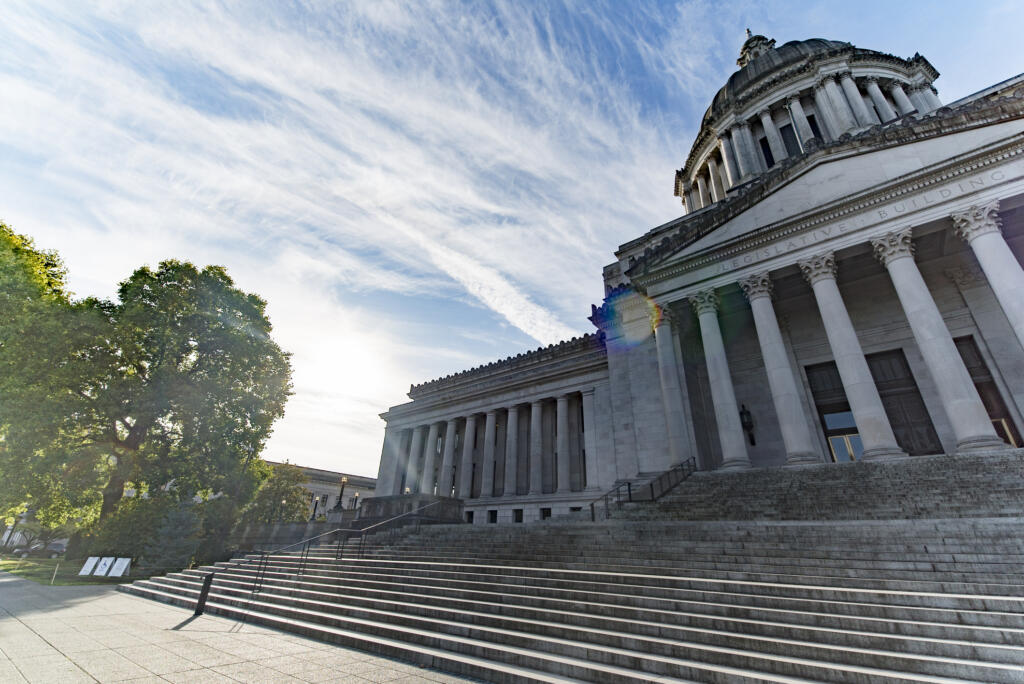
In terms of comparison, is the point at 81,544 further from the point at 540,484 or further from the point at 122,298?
the point at 540,484

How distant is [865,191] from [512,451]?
2368 centimetres

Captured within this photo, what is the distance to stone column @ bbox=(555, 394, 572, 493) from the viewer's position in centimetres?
2728

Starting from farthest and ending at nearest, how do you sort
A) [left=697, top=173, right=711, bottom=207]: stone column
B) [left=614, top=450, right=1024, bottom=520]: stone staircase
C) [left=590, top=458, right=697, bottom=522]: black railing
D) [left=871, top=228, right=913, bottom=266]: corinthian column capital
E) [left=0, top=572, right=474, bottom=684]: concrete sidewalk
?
[left=697, top=173, right=711, bottom=207]: stone column → [left=871, top=228, right=913, bottom=266]: corinthian column capital → [left=590, top=458, right=697, bottom=522]: black railing → [left=614, top=450, right=1024, bottom=520]: stone staircase → [left=0, top=572, right=474, bottom=684]: concrete sidewalk

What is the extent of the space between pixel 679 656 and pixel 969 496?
29.5 feet

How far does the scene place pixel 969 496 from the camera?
375 inches

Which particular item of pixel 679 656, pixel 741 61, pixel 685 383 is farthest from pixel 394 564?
pixel 741 61

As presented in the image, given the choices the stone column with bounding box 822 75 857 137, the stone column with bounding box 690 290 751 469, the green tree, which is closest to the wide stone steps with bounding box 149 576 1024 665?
the stone column with bounding box 690 290 751 469

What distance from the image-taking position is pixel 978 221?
46.1 feet

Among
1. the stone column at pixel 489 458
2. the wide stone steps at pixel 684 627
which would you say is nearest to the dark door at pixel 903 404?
the wide stone steps at pixel 684 627

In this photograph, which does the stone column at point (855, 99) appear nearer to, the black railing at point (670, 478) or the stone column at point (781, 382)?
the stone column at point (781, 382)

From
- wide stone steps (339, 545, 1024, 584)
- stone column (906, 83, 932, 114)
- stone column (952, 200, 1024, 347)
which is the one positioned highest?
stone column (906, 83, 932, 114)

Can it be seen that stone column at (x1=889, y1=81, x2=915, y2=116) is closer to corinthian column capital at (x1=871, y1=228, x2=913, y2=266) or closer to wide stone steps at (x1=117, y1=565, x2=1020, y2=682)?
corinthian column capital at (x1=871, y1=228, x2=913, y2=266)

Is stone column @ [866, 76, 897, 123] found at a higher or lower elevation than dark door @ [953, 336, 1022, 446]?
higher

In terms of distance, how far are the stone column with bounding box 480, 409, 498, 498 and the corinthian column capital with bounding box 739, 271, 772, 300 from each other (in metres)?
20.1
